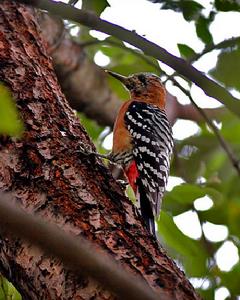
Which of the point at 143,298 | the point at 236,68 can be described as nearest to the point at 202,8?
the point at 236,68

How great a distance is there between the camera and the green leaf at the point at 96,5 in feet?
6.99

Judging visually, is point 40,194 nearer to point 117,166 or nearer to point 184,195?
point 184,195

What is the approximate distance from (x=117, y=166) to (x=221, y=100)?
3.09 m

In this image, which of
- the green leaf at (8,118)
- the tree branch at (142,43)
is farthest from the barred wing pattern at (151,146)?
the green leaf at (8,118)

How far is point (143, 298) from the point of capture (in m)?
0.95

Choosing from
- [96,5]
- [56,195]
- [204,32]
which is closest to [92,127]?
[204,32]

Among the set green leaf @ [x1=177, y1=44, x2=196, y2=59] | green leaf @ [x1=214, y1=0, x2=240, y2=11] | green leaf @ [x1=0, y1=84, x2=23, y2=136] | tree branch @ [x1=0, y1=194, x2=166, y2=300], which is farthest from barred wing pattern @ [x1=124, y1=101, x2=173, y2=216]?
tree branch @ [x1=0, y1=194, x2=166, y2=300]

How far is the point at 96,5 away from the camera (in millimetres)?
2154

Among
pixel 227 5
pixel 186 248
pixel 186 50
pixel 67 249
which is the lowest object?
pixel 67 249

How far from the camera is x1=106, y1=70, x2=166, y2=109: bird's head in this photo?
17.8 ft

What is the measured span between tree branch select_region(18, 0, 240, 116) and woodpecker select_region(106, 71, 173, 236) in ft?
6.64

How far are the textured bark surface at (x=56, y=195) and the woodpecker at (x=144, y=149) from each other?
867 mm

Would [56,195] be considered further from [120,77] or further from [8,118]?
[120,77]

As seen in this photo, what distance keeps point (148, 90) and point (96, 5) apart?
3.40 m
